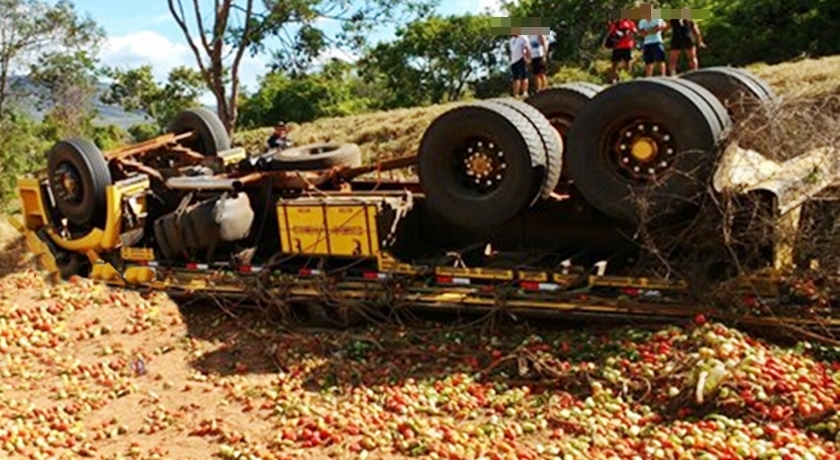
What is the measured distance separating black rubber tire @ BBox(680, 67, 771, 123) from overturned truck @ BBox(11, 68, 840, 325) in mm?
17

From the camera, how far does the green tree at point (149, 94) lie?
38781mm

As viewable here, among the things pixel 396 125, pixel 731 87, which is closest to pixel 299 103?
pixel 396 125

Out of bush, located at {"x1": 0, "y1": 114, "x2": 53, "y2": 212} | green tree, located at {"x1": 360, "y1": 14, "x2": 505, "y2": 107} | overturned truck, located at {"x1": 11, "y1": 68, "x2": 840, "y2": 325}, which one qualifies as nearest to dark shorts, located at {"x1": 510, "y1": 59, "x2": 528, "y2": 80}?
overturned truck, located at {"x1": 11, "y1": 68, "x2": 840, "y2": 325}

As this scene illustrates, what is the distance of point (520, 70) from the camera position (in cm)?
1449

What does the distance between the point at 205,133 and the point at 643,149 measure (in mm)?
7785

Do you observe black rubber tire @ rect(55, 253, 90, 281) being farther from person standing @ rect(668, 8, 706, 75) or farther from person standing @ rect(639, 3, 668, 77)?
person standing @ rect(668, 8, 706, 75)

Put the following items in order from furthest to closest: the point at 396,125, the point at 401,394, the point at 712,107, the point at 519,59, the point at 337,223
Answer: the point at 396,125
the point at 519,59
the point at 337,223
the point at 712,107
the point at 401,394

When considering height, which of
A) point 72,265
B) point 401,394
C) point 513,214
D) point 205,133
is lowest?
point 401,394

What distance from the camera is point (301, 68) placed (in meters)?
22.3

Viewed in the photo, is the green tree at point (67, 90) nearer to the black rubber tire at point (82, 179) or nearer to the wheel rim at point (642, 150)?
the black rubber tire at point (82, 179)

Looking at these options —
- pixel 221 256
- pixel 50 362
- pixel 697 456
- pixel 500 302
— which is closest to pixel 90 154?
pixel 221 256

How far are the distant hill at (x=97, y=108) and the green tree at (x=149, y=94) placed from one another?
495mm

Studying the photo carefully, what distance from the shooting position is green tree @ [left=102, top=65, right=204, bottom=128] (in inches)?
1527

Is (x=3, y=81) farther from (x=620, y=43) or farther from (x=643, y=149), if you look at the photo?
(x=643, y=149)
